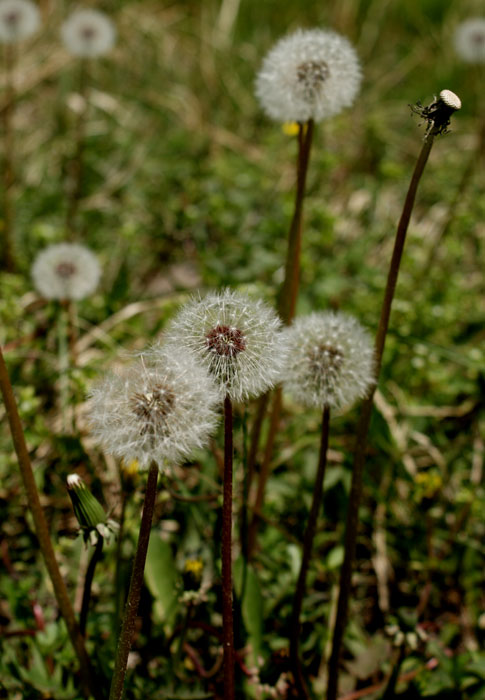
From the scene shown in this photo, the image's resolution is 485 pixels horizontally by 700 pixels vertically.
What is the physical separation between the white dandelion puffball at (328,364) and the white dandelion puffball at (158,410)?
380 mm

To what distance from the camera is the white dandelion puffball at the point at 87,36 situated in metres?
3.66

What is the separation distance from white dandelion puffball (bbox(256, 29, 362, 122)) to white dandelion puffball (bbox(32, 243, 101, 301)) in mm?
1220

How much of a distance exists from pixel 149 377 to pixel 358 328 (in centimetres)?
64

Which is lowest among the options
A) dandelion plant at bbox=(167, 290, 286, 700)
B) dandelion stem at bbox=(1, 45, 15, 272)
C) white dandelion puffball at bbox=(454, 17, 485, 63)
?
dandelion plant at bbox=(167, 290, 286, 700)

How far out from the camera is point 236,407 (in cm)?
269

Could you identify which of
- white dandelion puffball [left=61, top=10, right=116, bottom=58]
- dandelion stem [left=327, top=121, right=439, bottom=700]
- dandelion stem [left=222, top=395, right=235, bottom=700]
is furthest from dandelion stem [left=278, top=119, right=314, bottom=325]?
white dandelion puffball [left=61, top=10, right=116, bottom=58]

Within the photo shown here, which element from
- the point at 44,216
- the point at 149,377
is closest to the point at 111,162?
the point at 44,216

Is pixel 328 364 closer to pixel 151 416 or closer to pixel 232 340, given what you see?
pixel 232 340

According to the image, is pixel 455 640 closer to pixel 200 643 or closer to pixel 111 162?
pixel 200 643

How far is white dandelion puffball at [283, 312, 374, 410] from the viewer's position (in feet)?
5.27

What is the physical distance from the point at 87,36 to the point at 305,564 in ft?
10.6

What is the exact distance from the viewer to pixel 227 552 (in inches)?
53.9

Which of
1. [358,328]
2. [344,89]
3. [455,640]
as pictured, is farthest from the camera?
[455,640]

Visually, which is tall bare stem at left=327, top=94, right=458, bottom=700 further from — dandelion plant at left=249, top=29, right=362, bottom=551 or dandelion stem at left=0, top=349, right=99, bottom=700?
dandelion stem at left=0, top=349, right=99, bottom=700
